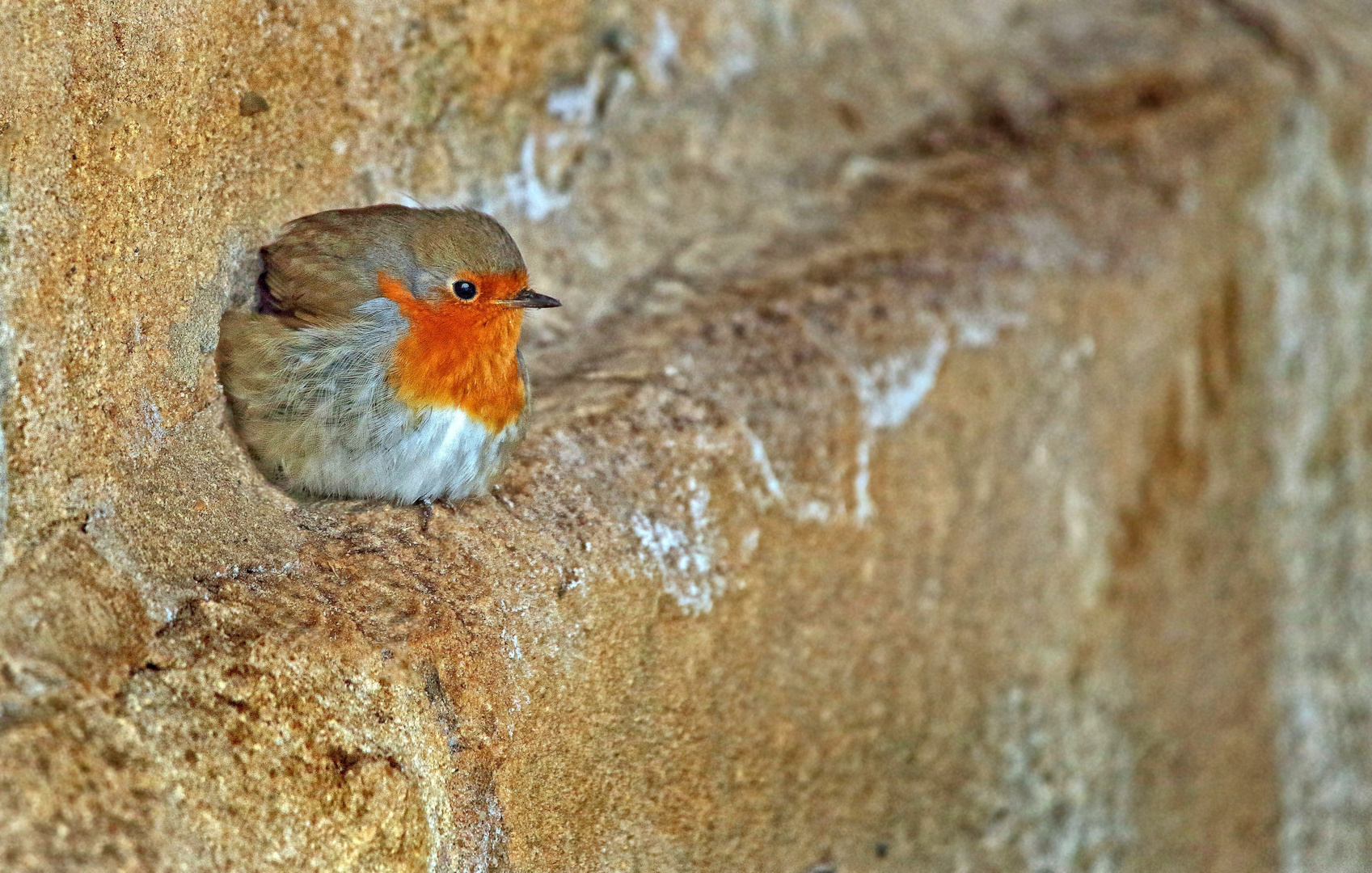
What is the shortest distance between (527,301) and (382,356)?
0.29 meters

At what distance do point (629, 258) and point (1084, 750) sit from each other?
6.17 feet

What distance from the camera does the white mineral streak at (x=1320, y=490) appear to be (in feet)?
14.5

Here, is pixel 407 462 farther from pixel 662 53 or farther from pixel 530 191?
pixel 662 53

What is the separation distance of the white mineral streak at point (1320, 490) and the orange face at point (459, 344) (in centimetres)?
283

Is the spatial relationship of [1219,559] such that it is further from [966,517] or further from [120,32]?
[120,32]

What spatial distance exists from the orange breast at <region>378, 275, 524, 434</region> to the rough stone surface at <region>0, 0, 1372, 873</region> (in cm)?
20

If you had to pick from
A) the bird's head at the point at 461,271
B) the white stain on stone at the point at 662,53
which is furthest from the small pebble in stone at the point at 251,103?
the white stain on stone at the point at 662,53

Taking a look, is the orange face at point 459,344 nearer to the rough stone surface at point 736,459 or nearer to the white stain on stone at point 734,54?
the rough stone surface at point 736,459

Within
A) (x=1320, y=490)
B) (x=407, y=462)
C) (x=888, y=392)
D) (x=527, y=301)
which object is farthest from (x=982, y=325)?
(x=1320, y=490)

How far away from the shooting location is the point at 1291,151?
436 cm

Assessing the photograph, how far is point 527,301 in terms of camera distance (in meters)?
2.55

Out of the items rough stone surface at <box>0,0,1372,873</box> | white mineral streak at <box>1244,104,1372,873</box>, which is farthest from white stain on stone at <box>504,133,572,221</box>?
white mineral streak at <box>1244,104,1372,873</box>

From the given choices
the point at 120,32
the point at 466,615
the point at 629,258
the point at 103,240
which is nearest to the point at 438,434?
the point at 466,615

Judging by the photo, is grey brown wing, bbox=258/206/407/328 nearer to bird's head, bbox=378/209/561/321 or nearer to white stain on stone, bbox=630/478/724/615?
bird's head, bbox=378/209/561/321
